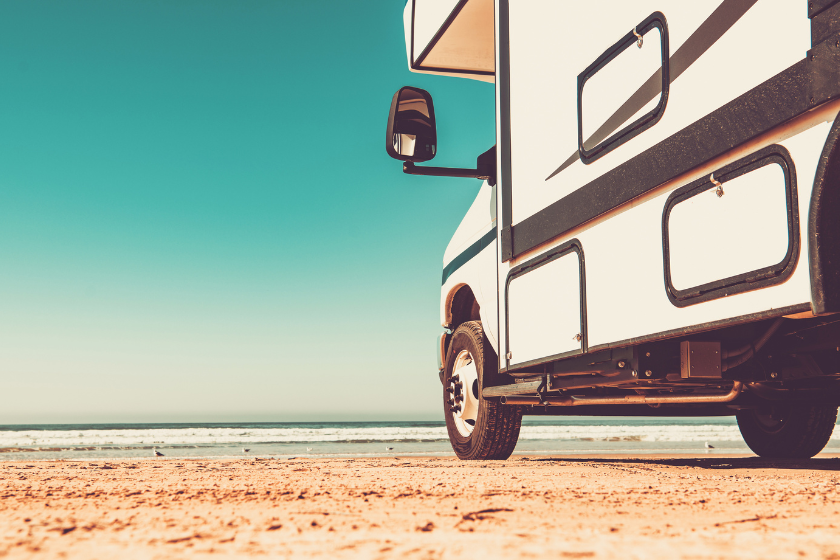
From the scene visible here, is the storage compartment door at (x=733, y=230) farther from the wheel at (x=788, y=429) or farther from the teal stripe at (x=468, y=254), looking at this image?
the wheel at (x=788, y=429)

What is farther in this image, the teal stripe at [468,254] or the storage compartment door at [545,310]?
the teal stripe at [468,254]

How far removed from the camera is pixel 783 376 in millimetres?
3318

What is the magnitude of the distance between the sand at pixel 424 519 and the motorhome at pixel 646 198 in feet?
1.95

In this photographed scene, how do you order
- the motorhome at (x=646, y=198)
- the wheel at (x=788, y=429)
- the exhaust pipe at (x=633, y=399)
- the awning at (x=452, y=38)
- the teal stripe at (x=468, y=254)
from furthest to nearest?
the wheel at (x=788, y=429), the teal stripe at (x=468, y=254), the awning at (x=452, y=38), the exhaust pipe at (x=633, y=399), the motorhome at (x=646, y=198)

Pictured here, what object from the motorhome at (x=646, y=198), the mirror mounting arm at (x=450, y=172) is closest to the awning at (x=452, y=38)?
the motorhome at (x=646, y=198)

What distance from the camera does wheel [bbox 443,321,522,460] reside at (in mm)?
4621

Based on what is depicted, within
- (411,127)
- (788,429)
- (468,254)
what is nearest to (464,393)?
(468,254)

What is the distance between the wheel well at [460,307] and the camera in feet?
17.5

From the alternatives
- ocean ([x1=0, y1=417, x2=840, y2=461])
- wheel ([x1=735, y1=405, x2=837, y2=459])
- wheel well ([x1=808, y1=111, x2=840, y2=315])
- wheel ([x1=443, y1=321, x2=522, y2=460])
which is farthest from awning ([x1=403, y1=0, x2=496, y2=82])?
ocean ([x1=0, y1=417, x2=840, y2=461])

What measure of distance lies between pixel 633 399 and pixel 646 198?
142 centimetres

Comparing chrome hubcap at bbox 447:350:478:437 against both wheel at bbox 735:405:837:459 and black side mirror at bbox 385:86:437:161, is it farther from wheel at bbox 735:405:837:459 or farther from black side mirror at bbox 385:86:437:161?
wheel at bbox 735:405:837:459

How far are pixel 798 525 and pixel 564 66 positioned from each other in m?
2.10

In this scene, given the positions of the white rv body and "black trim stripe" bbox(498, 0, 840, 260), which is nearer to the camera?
"black trim stripe" bbox(498, 0, 840, 260)

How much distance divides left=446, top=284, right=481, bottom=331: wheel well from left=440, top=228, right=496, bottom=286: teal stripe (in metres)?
0.18
